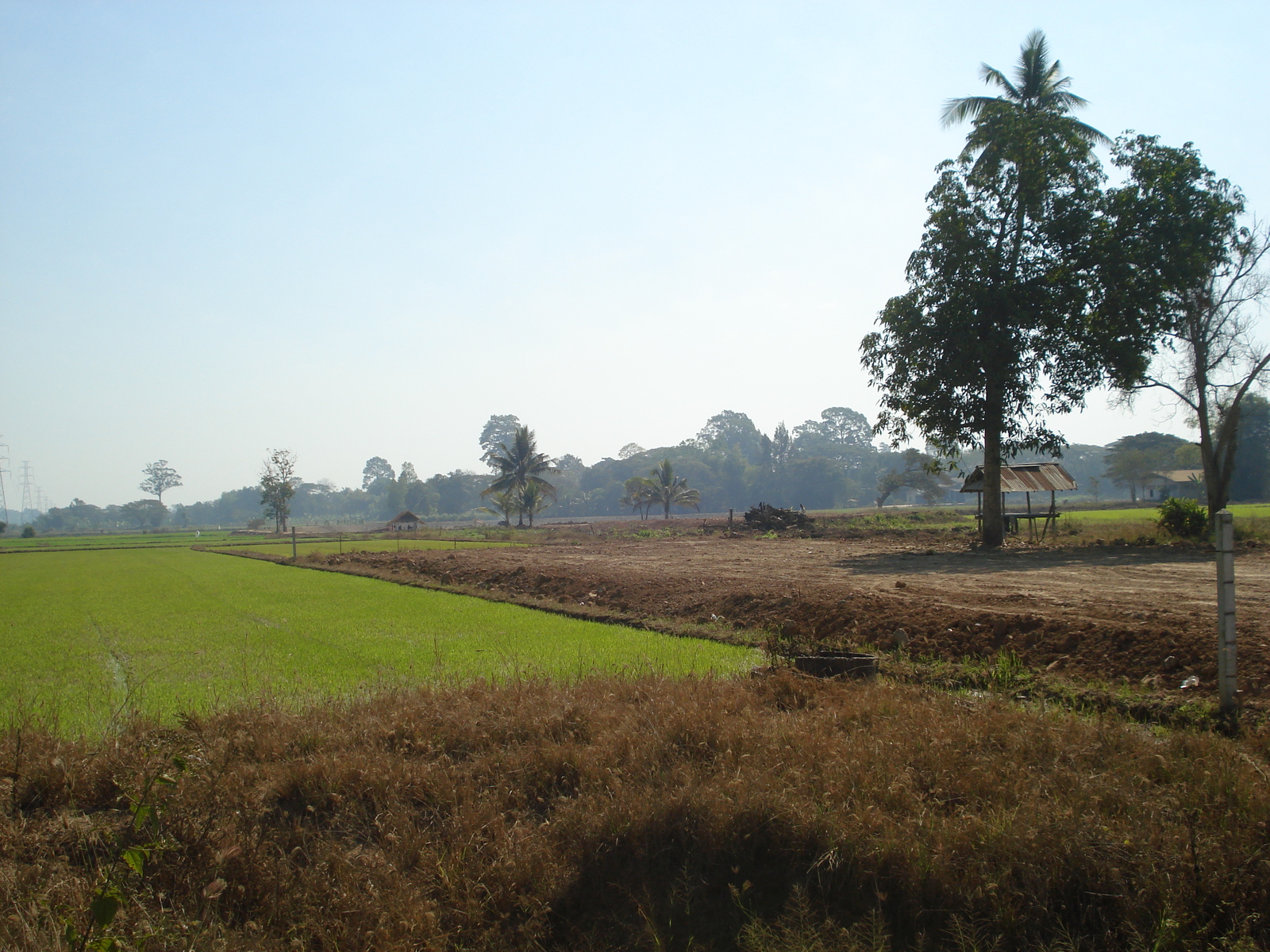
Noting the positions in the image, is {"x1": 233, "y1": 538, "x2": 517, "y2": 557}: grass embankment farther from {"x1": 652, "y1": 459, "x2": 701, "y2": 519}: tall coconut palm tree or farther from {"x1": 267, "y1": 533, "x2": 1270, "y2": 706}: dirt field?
{"x1": 652, "y1": 459, "x2": 701, "y2": 519}: tall coconut palm tree

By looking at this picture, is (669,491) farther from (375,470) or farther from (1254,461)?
(375,470)

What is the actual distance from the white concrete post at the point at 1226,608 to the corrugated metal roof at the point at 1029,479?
21.1 metres

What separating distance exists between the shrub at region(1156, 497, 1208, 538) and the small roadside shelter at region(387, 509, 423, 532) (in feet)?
181

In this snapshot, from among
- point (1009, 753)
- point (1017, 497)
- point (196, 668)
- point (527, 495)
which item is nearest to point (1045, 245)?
point (1009, 753)

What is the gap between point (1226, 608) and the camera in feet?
17.6

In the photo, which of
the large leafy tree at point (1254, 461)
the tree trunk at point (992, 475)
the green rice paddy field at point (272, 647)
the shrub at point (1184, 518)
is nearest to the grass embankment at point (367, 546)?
the green rice paddy field at point (272, 647)

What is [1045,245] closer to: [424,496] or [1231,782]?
[1231,782]

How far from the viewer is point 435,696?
7.07m

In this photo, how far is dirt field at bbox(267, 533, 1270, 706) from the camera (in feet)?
26.0

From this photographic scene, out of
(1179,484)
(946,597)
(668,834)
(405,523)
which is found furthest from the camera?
(405,523)

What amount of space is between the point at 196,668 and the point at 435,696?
195 inches

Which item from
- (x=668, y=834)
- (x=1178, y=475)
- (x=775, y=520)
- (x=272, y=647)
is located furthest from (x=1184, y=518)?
(x=1178, y=475)

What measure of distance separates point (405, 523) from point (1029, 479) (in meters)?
56.6

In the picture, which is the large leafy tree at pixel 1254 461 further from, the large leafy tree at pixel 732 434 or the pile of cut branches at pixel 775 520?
the large leafy tree at pixel 732 434
